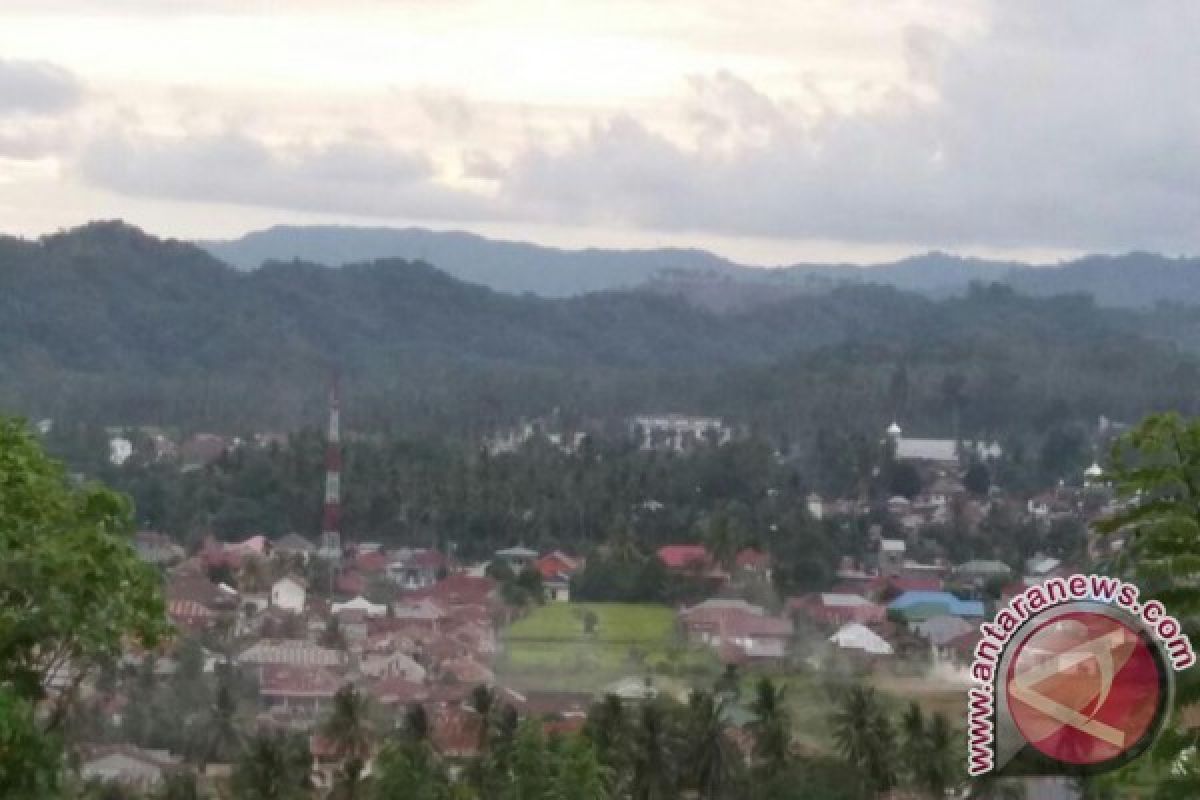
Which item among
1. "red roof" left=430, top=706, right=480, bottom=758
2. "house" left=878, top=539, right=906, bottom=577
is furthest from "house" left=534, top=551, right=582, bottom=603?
"red roof" left=430, top=706, right=480, bottom=758

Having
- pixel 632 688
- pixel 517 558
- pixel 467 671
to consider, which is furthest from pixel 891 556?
pixel 632 688

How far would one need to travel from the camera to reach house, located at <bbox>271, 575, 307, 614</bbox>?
4253 cm

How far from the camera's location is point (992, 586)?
145ft

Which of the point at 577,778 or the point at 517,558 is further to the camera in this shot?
the point at 517,558

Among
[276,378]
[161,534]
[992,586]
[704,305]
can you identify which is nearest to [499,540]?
[161,534]

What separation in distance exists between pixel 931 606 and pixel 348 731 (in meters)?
17.7

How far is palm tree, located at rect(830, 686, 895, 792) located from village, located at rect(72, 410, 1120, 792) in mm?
1502

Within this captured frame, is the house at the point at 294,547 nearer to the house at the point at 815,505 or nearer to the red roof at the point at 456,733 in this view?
the house at the point at 815,505

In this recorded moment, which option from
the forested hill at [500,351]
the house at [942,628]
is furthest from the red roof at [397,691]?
the forested hill at [500,351]

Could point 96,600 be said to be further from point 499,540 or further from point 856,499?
point 856,499

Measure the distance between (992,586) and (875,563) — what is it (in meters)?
7.53

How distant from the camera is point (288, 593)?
42969mm

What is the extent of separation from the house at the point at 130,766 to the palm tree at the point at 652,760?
4923 mm

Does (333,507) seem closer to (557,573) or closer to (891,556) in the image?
(557,573)
